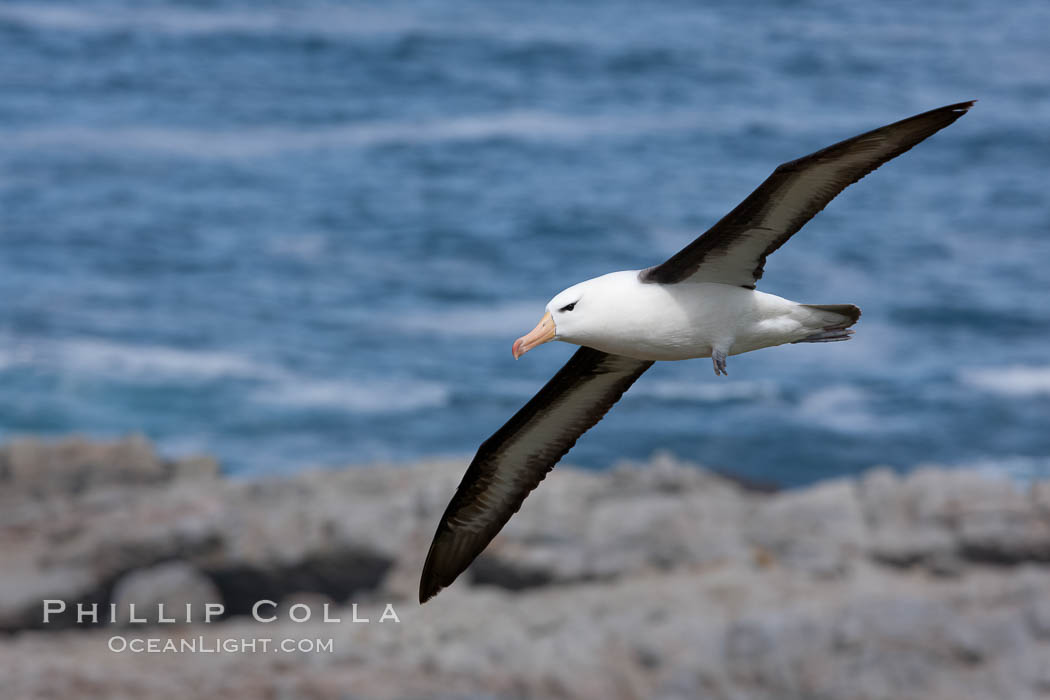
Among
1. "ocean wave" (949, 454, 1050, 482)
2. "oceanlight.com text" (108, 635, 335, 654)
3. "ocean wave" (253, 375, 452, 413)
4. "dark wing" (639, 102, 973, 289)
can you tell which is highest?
"dark wing" (639, 102, 973, 289)

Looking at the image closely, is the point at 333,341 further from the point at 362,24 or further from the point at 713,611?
the point at 362,24

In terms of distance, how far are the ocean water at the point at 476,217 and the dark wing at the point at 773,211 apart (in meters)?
15.7

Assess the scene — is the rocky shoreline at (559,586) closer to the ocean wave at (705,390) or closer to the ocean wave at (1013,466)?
the ocean wave at (1013,466)

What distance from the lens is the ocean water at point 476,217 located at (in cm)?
2477

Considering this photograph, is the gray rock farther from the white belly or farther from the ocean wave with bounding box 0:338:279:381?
the ocean wave with bounding box 0:338:279:381

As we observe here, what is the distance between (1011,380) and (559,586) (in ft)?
55.2

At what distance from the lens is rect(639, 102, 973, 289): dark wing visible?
6.33m

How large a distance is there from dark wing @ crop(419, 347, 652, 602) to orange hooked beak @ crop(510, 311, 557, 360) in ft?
5.20

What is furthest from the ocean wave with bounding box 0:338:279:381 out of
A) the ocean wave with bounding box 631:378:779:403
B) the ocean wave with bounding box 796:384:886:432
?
the ocean wave with bounding box 796:384:886:432

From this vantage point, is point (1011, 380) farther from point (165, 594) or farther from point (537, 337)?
point (537, 337)

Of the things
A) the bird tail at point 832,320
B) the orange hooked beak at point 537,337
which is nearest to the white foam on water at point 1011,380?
the bird tail at point 832,320

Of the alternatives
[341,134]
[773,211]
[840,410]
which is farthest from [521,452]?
[341,134]

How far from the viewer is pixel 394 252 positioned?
1329 inches

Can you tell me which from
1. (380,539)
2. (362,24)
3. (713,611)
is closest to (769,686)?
(713,611)
